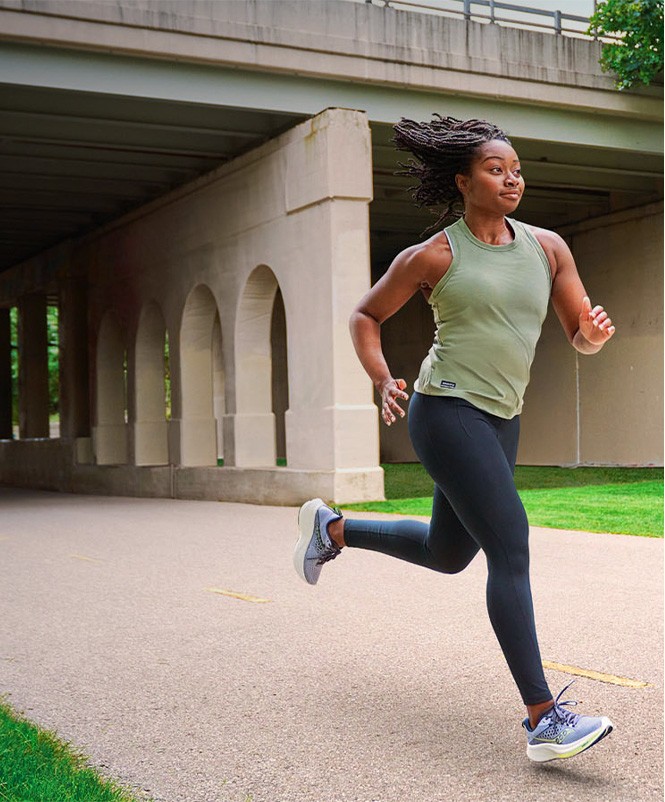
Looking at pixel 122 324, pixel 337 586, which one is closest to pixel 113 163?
pixel 122 324

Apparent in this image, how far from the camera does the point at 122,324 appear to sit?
25.4 metres

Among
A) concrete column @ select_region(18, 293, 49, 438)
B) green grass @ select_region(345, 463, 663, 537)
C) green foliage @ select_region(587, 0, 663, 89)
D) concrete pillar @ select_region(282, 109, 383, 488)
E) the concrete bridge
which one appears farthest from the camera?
concrete column @ select_region(18, 293, 49, 438)

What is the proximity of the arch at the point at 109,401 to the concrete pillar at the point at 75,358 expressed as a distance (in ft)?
4.27

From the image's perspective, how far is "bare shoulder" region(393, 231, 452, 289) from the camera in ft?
13.3

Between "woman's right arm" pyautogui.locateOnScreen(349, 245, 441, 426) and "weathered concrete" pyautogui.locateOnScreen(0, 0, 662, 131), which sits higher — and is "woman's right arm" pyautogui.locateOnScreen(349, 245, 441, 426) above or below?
below

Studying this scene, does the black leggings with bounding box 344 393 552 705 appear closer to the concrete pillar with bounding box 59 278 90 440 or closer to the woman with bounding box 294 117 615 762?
the woman with bounding box 294 117 615 762

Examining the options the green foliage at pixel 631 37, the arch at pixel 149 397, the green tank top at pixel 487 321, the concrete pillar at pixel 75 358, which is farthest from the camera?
the concrete pillar at pixel 75 358

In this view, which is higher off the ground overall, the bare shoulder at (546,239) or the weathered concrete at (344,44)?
the weathered concrete at (344,44)

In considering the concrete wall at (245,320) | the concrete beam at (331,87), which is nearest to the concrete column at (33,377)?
the concrete wall at (245,320)

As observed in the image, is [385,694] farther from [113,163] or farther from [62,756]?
[113,163]

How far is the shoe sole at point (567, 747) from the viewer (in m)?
3.61

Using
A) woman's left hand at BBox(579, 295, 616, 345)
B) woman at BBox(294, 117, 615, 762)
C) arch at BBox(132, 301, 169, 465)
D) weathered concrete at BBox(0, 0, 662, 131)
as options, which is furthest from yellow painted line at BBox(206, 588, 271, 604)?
arch at BBox(132, 301, 169, 465)

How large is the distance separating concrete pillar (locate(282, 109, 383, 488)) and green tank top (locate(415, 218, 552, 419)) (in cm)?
1218

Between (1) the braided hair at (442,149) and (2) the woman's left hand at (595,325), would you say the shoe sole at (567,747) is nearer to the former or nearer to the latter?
(2) the woman's left hand at (595,325)
